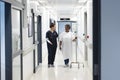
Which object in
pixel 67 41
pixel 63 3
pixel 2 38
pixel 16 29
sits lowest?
pixel 67 41

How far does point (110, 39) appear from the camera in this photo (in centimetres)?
259

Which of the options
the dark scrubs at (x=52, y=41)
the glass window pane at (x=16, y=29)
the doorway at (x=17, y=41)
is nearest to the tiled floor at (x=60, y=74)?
the dark scrubs at (x=52, y=41)

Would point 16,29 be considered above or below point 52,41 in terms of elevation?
above

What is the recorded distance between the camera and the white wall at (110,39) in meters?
2.59

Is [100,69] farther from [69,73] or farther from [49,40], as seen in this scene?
[49,40]

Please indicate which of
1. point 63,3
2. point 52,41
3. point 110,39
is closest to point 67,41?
point 52,41

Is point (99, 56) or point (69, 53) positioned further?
point (69, 53)

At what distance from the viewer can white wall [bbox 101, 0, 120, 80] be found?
2.59 m

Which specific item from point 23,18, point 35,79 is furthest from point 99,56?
point 35,79

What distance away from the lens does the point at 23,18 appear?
21.1ft

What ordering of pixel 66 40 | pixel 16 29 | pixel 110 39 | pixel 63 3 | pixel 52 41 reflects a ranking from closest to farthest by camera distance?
pixel 110 39 < pixel 16 29 < pixel 66 40 < pixel 52 41 < pixel 63 3

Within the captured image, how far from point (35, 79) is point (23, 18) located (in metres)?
2.29

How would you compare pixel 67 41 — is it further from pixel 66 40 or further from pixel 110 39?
pixel 110 39

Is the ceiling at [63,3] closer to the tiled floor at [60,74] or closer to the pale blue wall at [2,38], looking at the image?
the tiled floor at [60,74]
